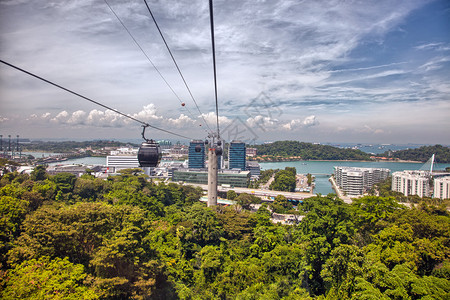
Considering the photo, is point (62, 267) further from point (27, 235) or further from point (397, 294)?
point (397, 294)

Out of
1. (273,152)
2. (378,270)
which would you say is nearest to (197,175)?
(378,270)

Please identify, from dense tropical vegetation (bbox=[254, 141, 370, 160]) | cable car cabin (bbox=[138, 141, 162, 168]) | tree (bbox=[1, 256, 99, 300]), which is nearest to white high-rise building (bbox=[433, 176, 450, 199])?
cable car cabin (bbox=[138, 141, 162, 168])

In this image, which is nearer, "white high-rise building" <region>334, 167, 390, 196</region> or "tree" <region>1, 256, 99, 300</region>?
"tree" <region>1, 256, 99, 300</region>

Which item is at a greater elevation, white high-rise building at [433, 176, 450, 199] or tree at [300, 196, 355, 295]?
tree at [300, 196, 355, 295]

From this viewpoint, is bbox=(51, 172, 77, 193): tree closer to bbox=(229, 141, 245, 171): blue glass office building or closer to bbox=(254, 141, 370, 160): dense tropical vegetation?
bbox=(229, 141, 245, 171): blue glass office building

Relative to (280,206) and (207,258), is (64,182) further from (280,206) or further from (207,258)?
(280,206)

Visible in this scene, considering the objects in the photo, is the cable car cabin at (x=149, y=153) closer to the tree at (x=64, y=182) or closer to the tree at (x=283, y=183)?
the tree at (x=64, y=182)

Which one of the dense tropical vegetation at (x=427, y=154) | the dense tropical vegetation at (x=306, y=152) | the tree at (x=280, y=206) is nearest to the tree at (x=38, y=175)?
the tree at (x=280, y=206)
